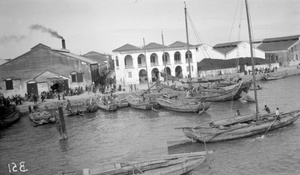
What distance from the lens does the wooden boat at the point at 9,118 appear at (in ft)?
124

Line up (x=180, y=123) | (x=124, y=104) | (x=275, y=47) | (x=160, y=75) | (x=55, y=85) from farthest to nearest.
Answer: (x=275, y=47), (x=160, y=75), (x=55, y=85), (x=124, y=104), (x=180, y=123)

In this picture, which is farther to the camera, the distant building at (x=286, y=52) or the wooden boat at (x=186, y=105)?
the distant building at (x=286, y=52)

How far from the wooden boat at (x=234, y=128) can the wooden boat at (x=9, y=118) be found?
2498 centimetres

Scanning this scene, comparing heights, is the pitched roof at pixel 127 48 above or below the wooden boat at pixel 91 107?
above

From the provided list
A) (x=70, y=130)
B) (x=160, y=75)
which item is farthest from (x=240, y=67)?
(x=70, y=130)

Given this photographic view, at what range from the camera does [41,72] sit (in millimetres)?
55469

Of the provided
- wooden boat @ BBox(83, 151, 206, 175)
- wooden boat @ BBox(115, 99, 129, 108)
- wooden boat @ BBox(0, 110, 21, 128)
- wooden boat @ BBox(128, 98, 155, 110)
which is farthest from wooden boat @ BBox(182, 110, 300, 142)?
wooden boat @ BBox(0, 110, 21, 128)

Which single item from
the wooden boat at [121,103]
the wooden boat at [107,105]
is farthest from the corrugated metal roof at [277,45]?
the wooden boat at [107,105]

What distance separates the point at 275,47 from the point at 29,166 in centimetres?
8122

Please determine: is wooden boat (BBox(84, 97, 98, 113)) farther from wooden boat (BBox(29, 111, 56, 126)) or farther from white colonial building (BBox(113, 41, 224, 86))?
white colonial building (BBox(113, 41, 224, 86))

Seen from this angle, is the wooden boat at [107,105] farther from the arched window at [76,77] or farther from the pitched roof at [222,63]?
the pitched roof at [222,63]

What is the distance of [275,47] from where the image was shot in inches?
3445

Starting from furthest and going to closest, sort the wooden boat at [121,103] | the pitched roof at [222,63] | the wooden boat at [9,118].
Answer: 1. the pitched roof at [222,63]
2. the wooden boat at [121,103]
3. the wooden boat at [9,118]

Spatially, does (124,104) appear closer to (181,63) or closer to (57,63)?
(57,63)
